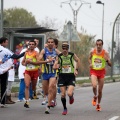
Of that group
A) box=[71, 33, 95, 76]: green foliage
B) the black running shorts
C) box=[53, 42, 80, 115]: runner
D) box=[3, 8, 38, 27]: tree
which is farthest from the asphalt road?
box=[3, 8, 38, 27]: tree

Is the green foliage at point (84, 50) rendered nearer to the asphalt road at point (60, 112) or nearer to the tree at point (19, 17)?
the tree at point (19, 17)

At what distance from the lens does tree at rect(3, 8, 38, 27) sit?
84.1 m

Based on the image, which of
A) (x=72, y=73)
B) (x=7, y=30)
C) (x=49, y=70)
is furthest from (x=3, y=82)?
(x=7, y=30)

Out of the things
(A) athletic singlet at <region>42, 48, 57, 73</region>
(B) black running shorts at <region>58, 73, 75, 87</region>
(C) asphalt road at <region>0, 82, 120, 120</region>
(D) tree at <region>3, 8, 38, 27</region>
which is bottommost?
(C) asphalt road at <region>0, 82, 120, 120</region>

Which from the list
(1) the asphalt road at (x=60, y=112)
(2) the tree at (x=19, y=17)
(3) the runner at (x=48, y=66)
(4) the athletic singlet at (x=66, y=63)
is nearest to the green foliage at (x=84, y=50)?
(2) the tree at (x=19, y=17)

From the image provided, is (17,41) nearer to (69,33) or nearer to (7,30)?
(7,30)

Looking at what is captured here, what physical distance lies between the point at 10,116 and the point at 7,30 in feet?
32.0

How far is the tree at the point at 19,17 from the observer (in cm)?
8408

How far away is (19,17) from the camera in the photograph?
285ft

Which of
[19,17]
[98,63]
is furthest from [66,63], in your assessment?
[19,17]

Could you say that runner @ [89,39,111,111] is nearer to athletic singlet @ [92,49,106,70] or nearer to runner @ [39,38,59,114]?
athletic singlet @ [92,49,106,70]

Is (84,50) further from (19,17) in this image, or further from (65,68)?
(65,68)

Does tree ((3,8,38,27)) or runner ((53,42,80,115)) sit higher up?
tree ((3,8,38,27))

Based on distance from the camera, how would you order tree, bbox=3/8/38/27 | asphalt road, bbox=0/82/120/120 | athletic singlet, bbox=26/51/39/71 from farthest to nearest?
tree, bbox=3/8/38/27
athletic singlet, bbox=26/51/39/71
asphalt road, bbox=0/82/120/120
